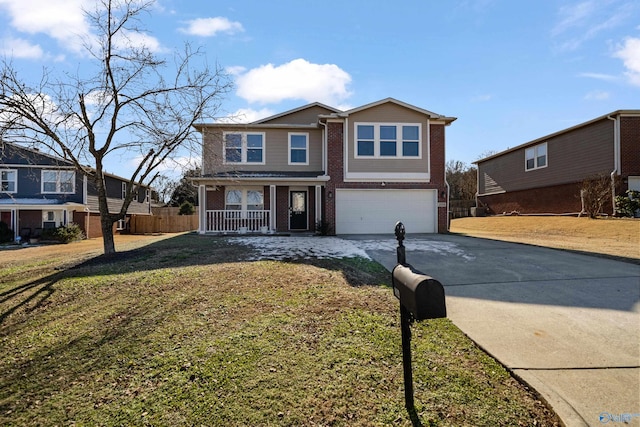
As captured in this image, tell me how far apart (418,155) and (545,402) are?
1356cm

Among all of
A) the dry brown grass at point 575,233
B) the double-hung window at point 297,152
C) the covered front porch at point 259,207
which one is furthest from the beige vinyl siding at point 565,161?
the double-hung window at point 297,152

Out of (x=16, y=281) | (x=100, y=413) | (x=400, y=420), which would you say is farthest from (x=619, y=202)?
(x=16, y=281)

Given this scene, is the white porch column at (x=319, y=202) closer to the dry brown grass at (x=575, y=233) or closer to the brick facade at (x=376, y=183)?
the brick facade at (x=376, y=183)

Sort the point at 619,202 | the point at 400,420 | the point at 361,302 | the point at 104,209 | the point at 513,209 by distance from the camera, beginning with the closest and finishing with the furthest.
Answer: the point at 400,420
the point at 361,302
the point at 104,209
the point at 619,202
the point at 513,209

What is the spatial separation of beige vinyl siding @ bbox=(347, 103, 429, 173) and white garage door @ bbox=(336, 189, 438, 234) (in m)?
1.04

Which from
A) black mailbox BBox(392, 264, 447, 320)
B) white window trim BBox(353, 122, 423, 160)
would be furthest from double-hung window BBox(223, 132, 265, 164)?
black mailbox BBox(392, 264, 447, 320)

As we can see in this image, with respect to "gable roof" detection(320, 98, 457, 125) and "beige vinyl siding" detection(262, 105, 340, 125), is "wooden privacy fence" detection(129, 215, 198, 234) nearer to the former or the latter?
"beige vinyl siding" detection(262, 105, 340, 125)

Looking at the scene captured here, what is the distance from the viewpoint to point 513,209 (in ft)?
85.2

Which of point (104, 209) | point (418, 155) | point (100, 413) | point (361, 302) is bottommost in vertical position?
point (100, 413)

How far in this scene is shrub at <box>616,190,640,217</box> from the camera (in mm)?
16609

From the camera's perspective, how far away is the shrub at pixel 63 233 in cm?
2059

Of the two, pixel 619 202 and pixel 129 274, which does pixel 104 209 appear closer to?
pixel 129 274

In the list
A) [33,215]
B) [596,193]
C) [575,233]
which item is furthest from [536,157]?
[33,215]

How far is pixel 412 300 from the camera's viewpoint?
224 cm
